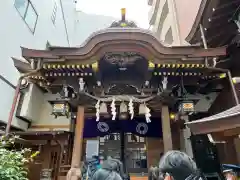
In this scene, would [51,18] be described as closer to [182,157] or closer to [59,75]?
[59,75]

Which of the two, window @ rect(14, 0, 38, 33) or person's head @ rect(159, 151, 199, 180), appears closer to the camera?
person's head @ rect(159, 151, 199, 180)

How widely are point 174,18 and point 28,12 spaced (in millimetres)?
8829

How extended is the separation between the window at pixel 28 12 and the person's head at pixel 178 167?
9.70 m

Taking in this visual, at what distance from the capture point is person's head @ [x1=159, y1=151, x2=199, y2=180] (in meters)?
2.15

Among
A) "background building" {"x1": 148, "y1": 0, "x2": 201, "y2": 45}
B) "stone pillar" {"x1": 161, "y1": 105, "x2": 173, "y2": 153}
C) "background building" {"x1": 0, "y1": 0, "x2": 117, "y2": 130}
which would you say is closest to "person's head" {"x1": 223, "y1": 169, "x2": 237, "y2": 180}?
"stone pillar" {"x1": 161, "y1": 105, "x2": 173, "y2": 153}

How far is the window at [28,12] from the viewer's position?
9.50 meters

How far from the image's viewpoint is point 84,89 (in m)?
7.04

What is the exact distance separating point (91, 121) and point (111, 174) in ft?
21.9

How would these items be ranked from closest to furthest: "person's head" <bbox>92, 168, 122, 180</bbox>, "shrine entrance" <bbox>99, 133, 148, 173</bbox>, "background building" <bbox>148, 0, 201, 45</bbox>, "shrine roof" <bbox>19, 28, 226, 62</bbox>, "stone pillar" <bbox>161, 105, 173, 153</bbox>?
"person's head" <bbox>92, 168, 122, 180</bbox> → "shrine roof" <bbox>19, 28, 226, 62</bbox> → "stone pillar" <bbox>161, 105, 173, 153</bbox> → "shrine entrance" <bbox>99, 133, 148, 173</bbox> → "background building" <bbox>148, 0, 201, 45</bbox>

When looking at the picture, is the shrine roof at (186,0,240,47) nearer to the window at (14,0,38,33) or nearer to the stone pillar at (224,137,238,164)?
the stone pillar at (224,137,238,164)

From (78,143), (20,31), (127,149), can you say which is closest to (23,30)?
(20,31)

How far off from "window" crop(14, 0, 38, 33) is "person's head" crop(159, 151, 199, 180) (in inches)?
382

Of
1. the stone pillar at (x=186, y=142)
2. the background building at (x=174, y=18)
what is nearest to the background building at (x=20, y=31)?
the stone pillar at (x=186, y=142)

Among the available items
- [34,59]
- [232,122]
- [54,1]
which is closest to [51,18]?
[54,1]
